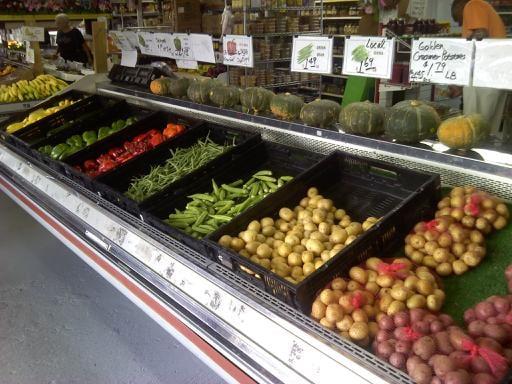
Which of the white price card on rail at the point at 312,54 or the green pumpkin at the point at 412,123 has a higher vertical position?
the white price card on rail at the point at 312,54

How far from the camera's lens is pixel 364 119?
2182mm

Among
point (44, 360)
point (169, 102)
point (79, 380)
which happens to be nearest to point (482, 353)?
point (79, 380)

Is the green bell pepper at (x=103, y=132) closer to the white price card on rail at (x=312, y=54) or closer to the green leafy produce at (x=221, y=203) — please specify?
the green leafy produce at (x=221, y=203)

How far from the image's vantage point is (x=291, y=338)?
1396 mm

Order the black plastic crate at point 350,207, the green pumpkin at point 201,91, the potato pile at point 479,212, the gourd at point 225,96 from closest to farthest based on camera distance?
the black plastic crate at point 350,207
the potato pile at point 479,212
the gourd at point 225,96
the green pumpkin at point 201,91

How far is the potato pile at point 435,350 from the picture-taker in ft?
3.58

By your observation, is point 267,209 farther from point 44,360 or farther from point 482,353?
point 44,360

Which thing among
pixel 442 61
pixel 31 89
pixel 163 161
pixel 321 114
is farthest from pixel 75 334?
pixel 31 89

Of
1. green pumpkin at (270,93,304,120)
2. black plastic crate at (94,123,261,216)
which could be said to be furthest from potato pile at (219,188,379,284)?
green pumpkin at (270,93,304,120)

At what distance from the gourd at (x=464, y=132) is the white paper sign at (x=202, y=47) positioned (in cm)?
162

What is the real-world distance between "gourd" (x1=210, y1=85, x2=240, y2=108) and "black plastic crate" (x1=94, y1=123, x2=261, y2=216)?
0.23 metres

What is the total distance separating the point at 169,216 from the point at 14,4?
20.6 ft

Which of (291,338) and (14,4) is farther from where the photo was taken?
(14,4)

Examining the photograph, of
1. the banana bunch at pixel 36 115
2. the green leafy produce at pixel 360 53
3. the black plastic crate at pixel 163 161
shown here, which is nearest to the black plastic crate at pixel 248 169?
the black plastic crate at pixel 163 161
